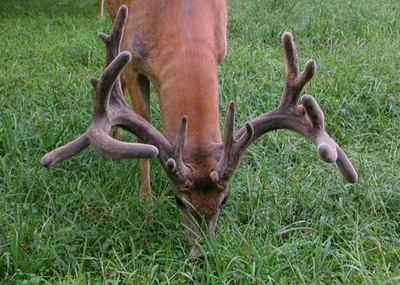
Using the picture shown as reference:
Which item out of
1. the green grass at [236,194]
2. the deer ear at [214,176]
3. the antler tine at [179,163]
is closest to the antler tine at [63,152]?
the antler tine at [179,163]

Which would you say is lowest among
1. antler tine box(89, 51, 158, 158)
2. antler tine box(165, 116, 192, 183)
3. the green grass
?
the green grass

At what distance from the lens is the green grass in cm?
377

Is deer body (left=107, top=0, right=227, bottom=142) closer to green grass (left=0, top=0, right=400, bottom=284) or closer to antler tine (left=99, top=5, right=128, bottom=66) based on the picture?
antler tine (left=99, top=5, right=128, bottom=66)

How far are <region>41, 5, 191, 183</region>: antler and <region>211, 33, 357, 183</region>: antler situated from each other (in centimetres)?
24

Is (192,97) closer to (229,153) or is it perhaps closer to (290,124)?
(229,153)

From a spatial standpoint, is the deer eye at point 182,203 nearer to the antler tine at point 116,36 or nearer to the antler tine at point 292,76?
the antler tine at point 292,76

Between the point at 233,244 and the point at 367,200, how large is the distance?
1099 mm

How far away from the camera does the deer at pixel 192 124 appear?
11.6 feet

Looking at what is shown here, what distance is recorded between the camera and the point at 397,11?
9477 mm

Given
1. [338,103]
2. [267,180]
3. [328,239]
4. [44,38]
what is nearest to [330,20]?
[338,103]

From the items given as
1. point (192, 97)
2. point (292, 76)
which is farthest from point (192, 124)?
point (292, 76)

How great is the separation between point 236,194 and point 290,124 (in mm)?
1003

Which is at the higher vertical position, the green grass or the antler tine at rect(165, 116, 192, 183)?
the antler tine at rect(165, 116, 192, 183)

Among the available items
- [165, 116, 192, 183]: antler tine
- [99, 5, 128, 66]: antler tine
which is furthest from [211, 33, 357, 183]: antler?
[99, 5, 128, 66]: antler tine
